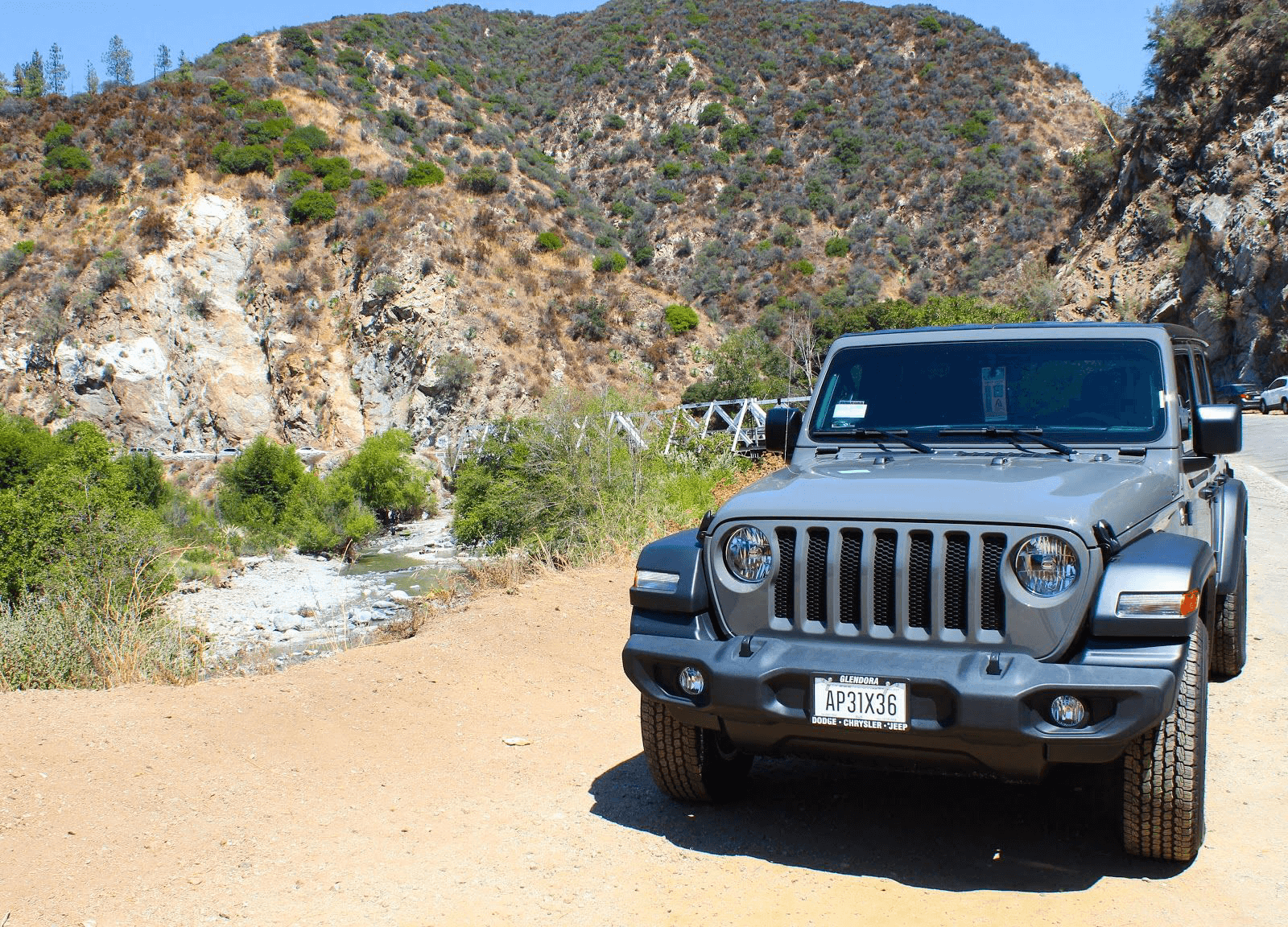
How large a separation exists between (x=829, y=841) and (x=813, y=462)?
5.81 ft

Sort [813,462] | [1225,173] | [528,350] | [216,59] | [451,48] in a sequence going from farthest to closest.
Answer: [451,48]
[216,59]
[528,350]
[1225,173]
[813,462]

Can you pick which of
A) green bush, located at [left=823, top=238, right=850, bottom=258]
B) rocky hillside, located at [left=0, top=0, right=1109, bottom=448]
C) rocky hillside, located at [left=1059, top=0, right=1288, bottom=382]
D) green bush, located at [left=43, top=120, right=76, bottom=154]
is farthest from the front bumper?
green bush, located at [left=43, top=120, right=76, bottom=154]

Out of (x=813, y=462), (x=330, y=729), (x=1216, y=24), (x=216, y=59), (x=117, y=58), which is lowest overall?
(x=330, y=729)

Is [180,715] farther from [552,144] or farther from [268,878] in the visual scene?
[552,144]

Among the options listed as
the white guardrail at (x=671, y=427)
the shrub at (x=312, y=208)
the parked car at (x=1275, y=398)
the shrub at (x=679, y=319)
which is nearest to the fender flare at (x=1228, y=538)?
the white guardrail at (x=671, y=427)

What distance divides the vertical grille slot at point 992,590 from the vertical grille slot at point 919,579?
19 cm

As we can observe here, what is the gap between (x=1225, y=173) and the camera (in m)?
38.5

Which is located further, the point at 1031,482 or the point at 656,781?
the point at 656,781

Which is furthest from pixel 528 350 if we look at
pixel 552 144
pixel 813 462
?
pixel 813 462

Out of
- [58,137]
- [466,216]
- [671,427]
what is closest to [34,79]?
[58,137]

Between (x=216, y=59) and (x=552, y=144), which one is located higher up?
(x=216, y=59)

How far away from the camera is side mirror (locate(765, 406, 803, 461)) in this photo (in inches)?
216

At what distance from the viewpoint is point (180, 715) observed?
237 inches

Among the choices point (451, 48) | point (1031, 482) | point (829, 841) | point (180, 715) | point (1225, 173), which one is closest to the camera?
point (1031, 482)
